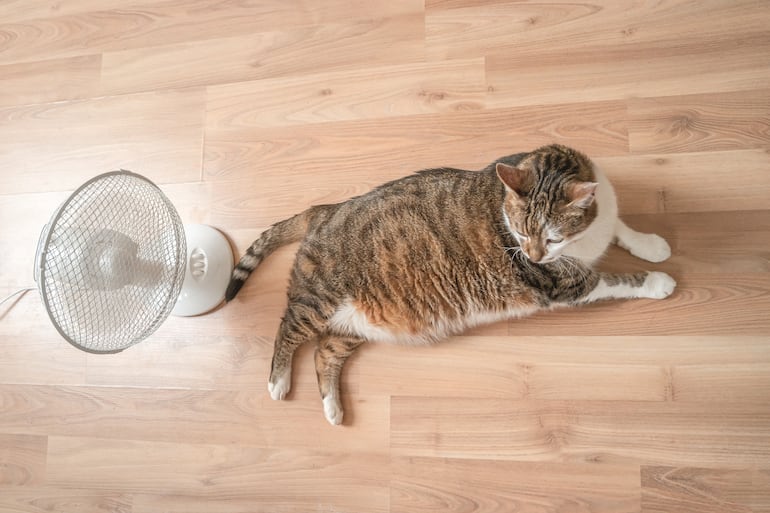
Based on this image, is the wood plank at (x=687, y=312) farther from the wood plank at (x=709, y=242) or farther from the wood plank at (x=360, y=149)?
the wood plank at (x=360, y=149)

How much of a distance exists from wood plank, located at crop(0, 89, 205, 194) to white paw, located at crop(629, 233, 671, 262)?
5.56ft

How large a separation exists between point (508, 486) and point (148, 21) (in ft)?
7.89

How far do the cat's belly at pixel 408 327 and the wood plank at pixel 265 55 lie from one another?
1.02m

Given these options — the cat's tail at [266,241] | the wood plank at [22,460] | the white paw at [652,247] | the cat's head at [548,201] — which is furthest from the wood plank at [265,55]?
the wood plank at [22,460]

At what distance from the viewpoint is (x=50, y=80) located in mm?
2381

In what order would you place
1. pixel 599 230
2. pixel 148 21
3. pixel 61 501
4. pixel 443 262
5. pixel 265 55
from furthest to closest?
pixel 148 21 < pixel 265 55 < pixel 61 501 < pixel 443 262 < pixel 599 230

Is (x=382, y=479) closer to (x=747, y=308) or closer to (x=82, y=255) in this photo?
(x=82, y=255)

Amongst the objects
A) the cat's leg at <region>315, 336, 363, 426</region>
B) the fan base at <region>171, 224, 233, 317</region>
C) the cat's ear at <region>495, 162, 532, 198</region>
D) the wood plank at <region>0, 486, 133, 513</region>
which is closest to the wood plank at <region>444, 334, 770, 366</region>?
the cat's leg at <region>315, 336, 363, 426</region>

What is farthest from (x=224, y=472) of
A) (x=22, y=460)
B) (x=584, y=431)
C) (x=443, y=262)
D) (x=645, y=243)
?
(x=645, y=243)

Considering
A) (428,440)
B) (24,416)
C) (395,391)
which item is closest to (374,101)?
(395,391)

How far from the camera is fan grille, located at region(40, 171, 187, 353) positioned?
133 centimetres

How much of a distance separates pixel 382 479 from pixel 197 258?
41.0 inches

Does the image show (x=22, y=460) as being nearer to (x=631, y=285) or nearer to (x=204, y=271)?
(x=204, y=271)

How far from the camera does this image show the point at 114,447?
6.71ft
